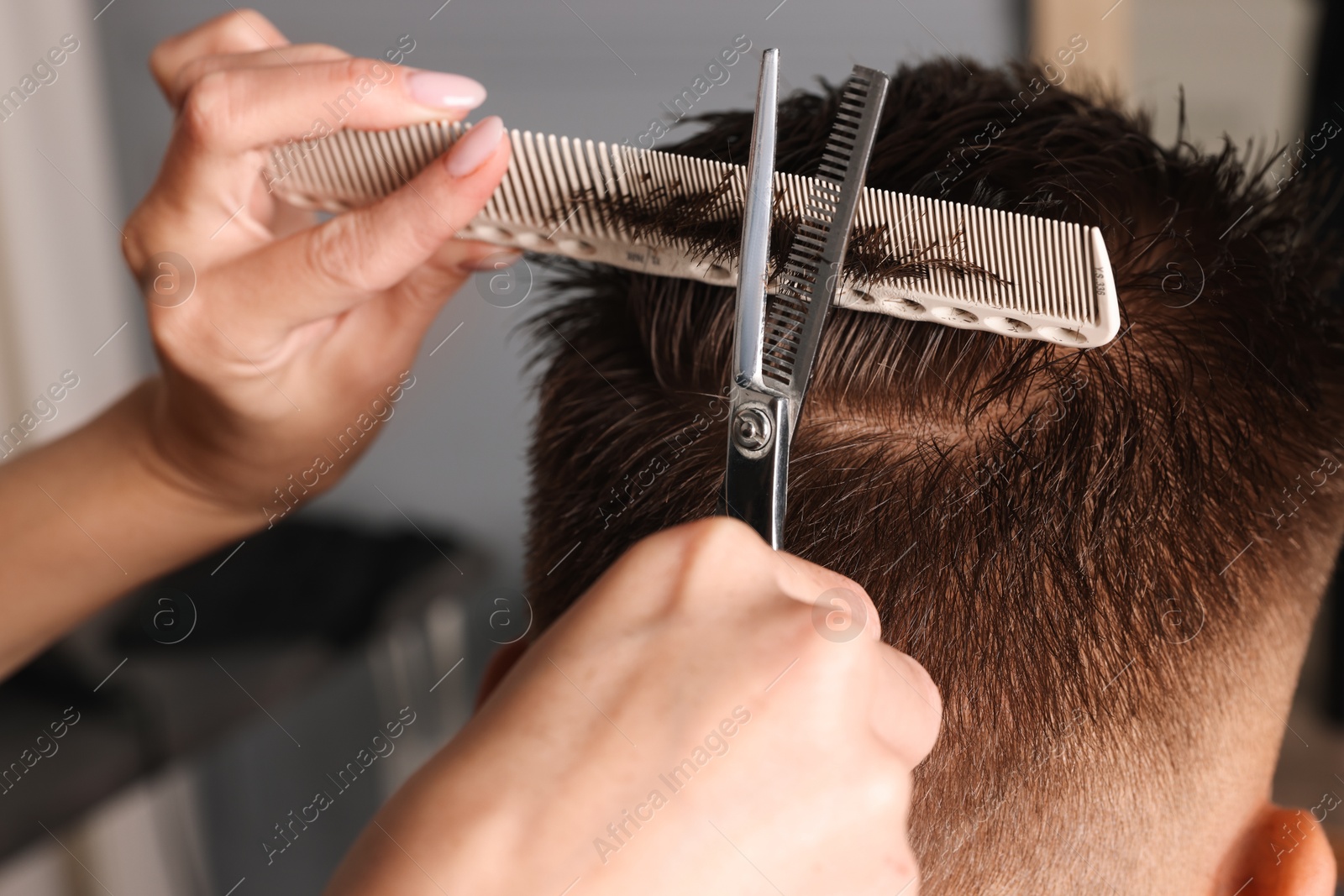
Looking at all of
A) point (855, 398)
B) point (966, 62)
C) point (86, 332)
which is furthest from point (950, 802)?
point (86, 332)

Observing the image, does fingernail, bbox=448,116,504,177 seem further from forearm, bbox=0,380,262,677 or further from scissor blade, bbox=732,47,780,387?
forearm, bbox=0,380,262,677

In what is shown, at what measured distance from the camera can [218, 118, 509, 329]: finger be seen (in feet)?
2.27

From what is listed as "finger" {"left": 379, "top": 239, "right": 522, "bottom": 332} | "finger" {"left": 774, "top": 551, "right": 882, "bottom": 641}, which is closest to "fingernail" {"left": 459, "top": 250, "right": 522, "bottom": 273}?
"finger" {"left": 379, "top": 239, "right": 522, "bottom": 332}

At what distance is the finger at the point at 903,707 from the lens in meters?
0.48

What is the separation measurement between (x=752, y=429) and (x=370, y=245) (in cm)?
37

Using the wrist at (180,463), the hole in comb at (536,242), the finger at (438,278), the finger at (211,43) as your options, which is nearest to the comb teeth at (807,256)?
the hole in comb at (536,242)

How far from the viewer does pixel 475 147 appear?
0.68 meters

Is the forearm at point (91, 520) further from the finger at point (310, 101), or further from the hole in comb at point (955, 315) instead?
the hole in comb at point (955, 315)

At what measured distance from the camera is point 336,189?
2.69ft

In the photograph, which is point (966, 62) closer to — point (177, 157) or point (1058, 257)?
point (1058, 257)

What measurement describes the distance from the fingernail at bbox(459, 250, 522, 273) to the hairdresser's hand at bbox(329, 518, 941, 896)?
1.56ft

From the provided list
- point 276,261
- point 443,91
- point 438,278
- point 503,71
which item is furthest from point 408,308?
point 503,71

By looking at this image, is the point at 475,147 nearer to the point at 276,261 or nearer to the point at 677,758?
the point at 276,261

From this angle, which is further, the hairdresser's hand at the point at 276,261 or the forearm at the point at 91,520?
the forearm at the point at 91,520
